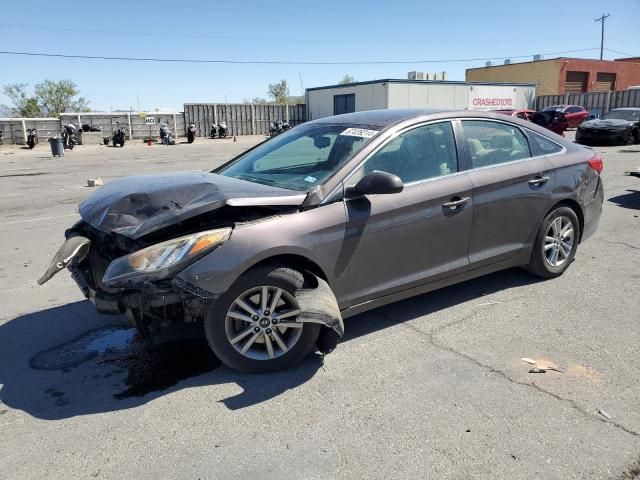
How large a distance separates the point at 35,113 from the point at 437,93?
49790 mm

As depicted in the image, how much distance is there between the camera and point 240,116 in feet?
145

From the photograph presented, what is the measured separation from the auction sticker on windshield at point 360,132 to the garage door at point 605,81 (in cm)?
6024

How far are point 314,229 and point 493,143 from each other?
6.72 ft

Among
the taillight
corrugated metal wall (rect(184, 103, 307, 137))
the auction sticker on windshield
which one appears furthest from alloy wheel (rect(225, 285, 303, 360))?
corrugated metal wall (rect(184, 103, 307, 137))

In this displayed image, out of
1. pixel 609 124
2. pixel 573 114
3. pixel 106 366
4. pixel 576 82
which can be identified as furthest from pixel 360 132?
pixel 576 82

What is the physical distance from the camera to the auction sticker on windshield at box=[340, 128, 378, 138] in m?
3.98

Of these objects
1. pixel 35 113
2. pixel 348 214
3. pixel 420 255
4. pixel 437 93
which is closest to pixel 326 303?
pixel 348 214


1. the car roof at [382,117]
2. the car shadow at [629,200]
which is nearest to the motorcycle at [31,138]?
the car shadow at [629,200]

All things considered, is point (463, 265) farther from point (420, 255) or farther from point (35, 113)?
point (35, 113)

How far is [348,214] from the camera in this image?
3598 millimetres

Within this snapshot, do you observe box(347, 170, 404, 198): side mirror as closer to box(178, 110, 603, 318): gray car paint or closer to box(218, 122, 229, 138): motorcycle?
box(178, 110, 603, 318): gray car paint

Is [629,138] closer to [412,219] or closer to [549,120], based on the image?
[549,120]

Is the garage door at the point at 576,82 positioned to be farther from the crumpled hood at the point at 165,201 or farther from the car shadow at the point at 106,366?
the crumpled hood at the point at 165,201

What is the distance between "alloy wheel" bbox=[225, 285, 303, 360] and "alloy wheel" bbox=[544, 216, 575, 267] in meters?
2.75
